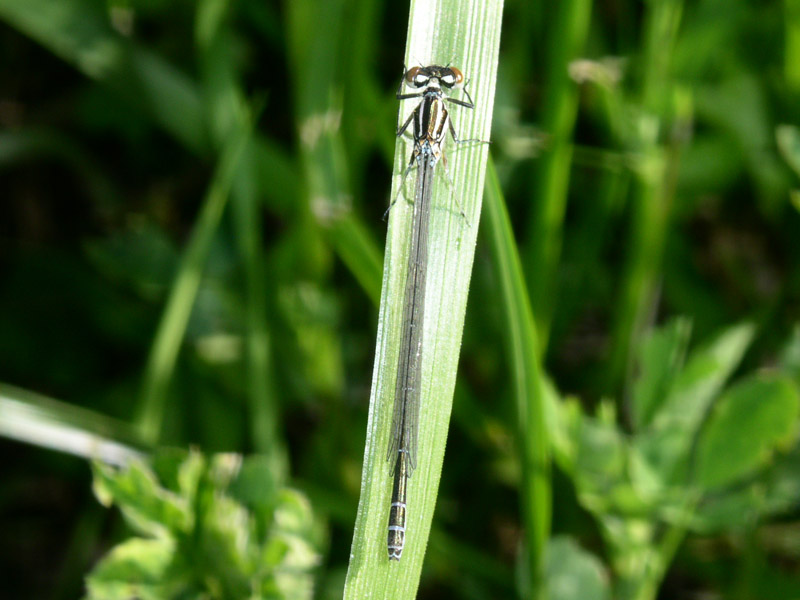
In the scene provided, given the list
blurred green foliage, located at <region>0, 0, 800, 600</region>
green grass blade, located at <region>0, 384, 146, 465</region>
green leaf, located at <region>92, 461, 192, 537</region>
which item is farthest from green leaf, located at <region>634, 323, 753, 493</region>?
green grass blade, located at <region>0, 384, 146, 465</region>

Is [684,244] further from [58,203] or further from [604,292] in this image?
[58,203]

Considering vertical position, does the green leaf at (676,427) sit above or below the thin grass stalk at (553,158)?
below

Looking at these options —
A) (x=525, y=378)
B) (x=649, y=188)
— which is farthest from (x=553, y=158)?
(x=525, y=378)

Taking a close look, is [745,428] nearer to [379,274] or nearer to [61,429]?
[379,274]

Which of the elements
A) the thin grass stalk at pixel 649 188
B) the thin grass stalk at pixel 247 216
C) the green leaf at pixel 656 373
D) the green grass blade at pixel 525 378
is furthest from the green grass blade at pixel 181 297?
the green leaf at pixel 656 373

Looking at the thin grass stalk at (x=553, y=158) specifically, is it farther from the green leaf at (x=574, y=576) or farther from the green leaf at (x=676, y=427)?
the green leaf at (x=574, y=576)

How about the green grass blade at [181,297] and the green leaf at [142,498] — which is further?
the green grass blade at [181,297]

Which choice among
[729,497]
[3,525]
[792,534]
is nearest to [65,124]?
[3,525]
